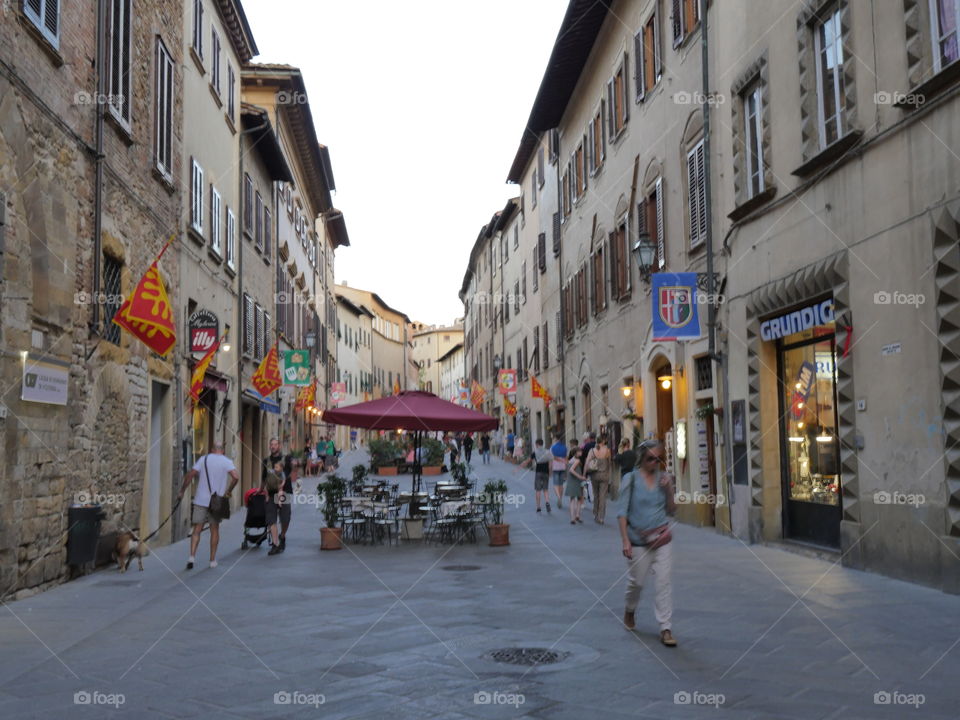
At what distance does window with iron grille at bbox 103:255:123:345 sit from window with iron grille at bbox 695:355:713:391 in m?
9.56

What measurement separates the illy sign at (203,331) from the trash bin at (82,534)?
6.23 m

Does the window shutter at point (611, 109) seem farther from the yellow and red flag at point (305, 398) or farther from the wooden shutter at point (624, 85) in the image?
the yellow and red flag at point (305, 398)

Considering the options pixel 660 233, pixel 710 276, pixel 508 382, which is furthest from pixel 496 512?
pixel 508 382

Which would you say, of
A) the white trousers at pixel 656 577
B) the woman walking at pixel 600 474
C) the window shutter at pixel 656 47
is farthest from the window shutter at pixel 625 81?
the white trousers at pixel 656 577

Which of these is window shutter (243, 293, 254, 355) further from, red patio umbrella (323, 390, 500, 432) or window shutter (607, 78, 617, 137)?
window shutter (607, 78, 617, 137)

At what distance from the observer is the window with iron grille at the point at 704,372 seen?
56.9 ft

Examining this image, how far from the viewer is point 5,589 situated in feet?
32.5

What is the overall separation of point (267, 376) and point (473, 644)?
49.6 feet

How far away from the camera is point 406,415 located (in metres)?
15.9

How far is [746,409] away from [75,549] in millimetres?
9407

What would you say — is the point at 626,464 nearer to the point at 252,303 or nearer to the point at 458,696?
the point at 252,303

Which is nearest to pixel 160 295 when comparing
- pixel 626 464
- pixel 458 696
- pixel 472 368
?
pixel 458 696

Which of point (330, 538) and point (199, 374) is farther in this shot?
point (199, 374)

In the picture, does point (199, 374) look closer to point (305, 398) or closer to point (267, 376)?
point (267, 376)
